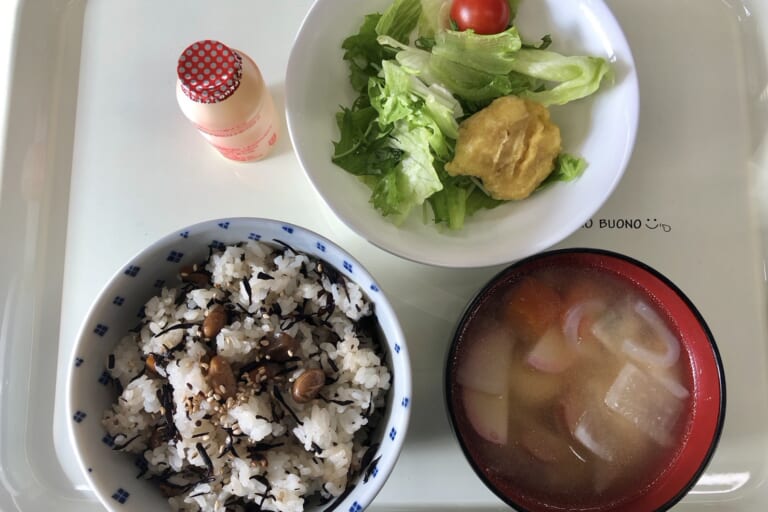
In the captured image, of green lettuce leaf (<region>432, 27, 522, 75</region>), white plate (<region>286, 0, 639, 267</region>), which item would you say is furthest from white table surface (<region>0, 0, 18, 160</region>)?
green lettuce leaf (<region>432, 27, 522, 75</region>)

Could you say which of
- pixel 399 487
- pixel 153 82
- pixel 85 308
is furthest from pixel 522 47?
pixel 85 308

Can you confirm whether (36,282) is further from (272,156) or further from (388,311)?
(388,311)

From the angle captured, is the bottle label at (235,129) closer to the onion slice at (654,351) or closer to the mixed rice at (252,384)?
the mixed rice at (252,384)

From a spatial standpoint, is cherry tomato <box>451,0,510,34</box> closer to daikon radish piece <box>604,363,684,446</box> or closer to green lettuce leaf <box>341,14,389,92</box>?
green lettuce leaf <box>341,14,389,92</box>

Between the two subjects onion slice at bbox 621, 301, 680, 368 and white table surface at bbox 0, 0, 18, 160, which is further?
white table surface at bbox 0, 0, 18, 160

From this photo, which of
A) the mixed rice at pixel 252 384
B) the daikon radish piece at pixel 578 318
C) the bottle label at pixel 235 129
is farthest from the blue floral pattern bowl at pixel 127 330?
the daikon radish piece at pixel 578 318

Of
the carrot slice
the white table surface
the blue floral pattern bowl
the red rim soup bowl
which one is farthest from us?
the white table surface

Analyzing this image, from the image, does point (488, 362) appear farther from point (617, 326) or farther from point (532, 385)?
point (617, 326)
